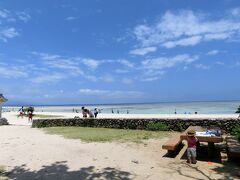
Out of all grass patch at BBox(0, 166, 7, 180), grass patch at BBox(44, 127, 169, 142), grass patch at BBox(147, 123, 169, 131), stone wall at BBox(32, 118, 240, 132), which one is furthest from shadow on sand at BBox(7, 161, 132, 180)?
stone wall at BBox(32, 118, 240, 132)

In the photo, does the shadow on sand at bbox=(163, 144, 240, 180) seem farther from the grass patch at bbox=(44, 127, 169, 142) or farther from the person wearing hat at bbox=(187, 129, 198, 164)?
the grass patch at bbox=(44, 127, 169, 142)

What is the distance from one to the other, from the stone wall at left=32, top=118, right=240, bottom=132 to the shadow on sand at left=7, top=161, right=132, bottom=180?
10135 mm

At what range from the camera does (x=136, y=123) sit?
19.3m

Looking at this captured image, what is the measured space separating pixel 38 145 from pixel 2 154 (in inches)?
82.6

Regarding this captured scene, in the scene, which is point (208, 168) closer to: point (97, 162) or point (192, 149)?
point (192, 149)

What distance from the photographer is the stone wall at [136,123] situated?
1672 centimetres

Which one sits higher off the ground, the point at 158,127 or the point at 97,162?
the point at 158,127

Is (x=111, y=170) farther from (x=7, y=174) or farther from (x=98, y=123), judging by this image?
(x=98, y=123)

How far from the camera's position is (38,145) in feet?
42.5

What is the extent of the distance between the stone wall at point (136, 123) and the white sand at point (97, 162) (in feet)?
17.3

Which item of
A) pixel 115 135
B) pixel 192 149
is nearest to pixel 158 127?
pixel 115 135

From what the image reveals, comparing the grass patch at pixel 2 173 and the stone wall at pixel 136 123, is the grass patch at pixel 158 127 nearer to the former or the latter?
the stone wall at pixel 136 123

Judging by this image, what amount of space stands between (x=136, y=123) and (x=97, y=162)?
10.1 meters

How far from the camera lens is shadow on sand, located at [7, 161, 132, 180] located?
7.64 m
